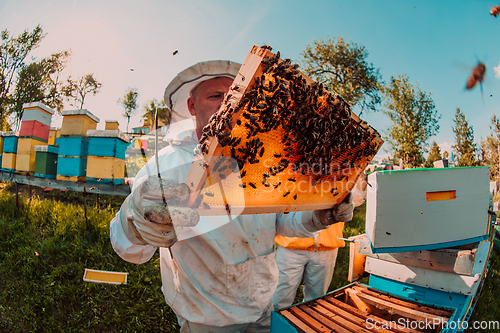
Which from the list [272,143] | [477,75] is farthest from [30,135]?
[477,75]

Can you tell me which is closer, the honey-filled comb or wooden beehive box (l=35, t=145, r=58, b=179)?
Result: the honey-filled comb

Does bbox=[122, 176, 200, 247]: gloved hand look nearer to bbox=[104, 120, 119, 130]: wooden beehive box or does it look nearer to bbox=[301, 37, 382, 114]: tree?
bbox=[104, 120, 119, 130]: wooden beehive box

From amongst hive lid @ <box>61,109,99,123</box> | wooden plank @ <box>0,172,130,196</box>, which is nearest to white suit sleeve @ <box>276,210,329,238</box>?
wooden plank @ <box>0,172,130,196</box>

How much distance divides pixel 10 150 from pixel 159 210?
752 cm

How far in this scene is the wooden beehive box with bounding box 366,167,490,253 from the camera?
98.0 inches

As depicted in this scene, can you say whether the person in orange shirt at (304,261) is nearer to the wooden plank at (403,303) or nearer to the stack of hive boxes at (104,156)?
the wooden plank at (403,303)

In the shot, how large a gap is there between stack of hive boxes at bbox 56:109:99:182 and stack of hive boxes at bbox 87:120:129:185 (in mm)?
294

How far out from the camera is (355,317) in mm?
1908

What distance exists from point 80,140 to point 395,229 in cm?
603

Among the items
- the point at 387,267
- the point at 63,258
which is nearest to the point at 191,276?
the point at 387,267

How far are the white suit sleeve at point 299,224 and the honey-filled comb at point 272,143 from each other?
0.54m

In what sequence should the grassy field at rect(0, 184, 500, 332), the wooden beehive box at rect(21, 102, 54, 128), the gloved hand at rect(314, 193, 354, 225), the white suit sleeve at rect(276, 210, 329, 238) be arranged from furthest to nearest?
the wooden beehive box at rect(21, 102, 54, 128), the grassy field at rect(0, 184, 500, 332), the white suit sleeve at rect(276, 210, 329, 238), the gloved hand at rect(314, 193, 354, 225)

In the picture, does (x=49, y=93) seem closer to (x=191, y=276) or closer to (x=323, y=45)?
(x=191, y=276)

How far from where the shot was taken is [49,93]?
10.7 metres
